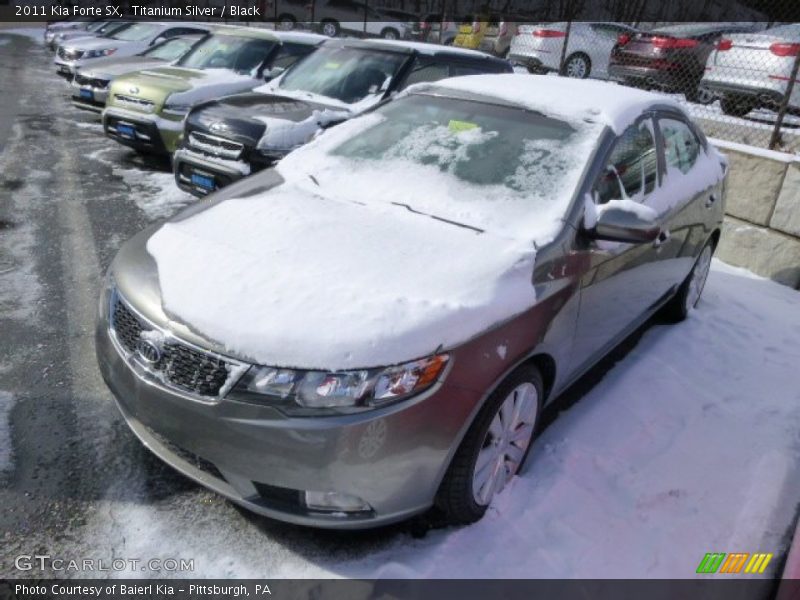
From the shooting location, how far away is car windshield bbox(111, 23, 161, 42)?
12727 millimetres

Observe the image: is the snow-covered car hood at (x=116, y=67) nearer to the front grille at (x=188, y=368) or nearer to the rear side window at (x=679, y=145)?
the rear side window at (x=679, y=145)

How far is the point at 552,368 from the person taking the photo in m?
2.78

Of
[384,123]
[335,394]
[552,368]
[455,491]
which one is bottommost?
[455,491]

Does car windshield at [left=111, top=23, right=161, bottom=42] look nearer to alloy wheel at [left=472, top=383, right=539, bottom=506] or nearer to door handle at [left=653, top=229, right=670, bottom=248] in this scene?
door handle at [left=653, top=229, right=670, bottom=248]

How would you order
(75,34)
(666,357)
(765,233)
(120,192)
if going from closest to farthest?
1. (666,357)
2. (765,233)
3. (120,192)
4. (75,34)

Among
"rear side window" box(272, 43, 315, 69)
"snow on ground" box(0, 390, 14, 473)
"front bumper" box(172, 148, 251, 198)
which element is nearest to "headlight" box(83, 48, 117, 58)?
"rear side window" box(272, 43, 315, 69)

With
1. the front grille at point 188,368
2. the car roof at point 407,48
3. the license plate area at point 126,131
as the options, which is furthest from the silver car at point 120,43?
the front grille at point 188,368

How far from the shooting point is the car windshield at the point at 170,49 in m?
10.3

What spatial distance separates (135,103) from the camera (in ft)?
24.1

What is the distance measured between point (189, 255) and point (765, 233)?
17.4ft

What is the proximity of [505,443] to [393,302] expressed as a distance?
0.86 metres

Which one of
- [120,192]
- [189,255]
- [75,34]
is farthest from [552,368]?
[75,34]

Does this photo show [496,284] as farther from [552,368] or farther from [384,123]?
[384,123]

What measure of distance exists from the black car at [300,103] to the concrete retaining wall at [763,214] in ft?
9.53
